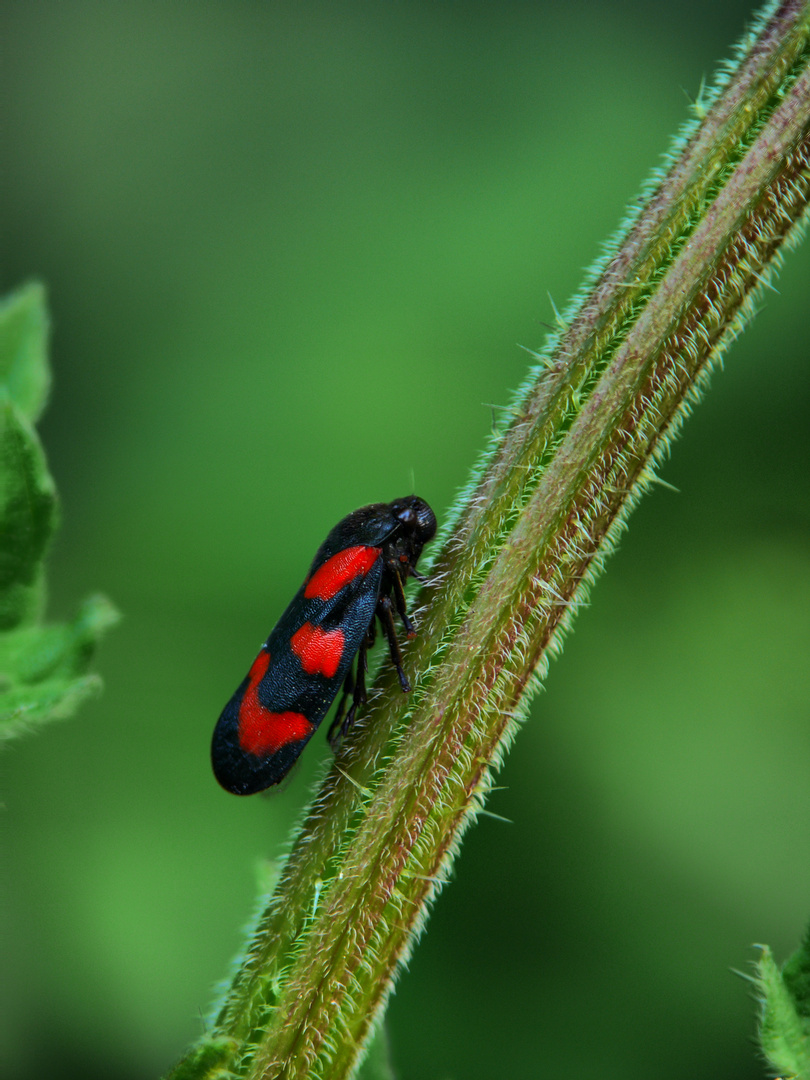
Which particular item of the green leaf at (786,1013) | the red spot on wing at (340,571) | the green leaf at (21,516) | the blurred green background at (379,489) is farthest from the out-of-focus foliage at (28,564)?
the blurred green background at (379,489)

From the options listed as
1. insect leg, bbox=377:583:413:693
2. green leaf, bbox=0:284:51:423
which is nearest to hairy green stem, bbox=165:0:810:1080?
insect leg, bbox=377:583:413:693

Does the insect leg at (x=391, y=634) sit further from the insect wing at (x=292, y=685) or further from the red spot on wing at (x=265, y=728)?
the red spot on wing at (x=265, y=728)

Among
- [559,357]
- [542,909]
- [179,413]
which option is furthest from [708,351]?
[179,413]

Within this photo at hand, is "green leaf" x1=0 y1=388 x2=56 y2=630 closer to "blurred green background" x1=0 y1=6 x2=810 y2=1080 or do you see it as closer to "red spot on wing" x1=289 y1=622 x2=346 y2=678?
"red spot on wing" x1=289 y1=622 x2=346 y2=678

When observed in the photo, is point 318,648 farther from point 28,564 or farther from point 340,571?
point 28,564

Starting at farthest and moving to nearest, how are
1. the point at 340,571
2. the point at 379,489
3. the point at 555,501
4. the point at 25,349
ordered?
the point at 379,489, the point at 340,571, the point at 25,349, the point at 555,501

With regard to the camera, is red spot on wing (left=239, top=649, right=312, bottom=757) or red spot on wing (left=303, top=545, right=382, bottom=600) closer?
red spot on wing (left=239, top=649, right=312, bottom=757)

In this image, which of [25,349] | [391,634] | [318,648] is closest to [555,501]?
[391,634]
